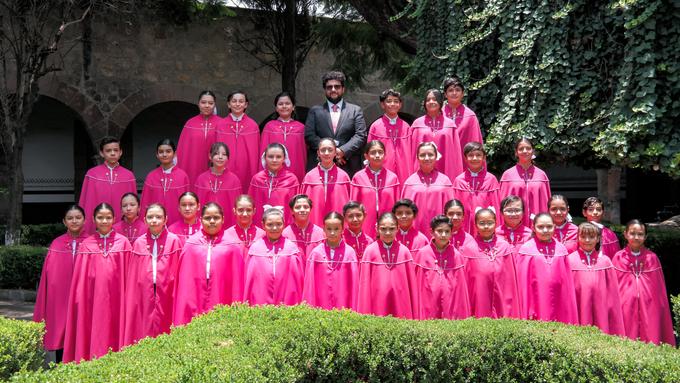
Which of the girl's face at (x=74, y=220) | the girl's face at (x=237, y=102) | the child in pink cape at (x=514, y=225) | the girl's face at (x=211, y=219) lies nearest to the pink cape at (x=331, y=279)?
the girl's face at (x=211, y=219)

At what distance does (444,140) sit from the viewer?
8.00 meters

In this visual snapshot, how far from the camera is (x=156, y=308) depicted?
6.46 m

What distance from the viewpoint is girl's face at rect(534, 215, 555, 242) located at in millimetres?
6535

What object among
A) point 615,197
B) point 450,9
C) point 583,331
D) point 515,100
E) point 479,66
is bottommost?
point 583,331

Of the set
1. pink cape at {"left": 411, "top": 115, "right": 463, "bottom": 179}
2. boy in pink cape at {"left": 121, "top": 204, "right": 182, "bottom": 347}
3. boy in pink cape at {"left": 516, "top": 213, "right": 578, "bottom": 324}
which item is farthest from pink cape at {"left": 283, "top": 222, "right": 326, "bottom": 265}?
boy in pink cape at {"left": 516, "top": 213, "right": 578, "bottom": 324}

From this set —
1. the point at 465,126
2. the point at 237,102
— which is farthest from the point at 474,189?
the point at 237,102

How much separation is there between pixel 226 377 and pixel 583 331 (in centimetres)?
286

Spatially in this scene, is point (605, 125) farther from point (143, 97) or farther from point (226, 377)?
point (143, 97)

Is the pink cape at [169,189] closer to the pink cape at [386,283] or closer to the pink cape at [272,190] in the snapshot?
the pink cape at [272,190]

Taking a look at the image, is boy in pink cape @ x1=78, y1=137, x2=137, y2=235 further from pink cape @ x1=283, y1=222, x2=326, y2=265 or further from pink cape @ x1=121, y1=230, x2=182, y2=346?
pink cape @ x1=283, y1=222, x2=326, y2=265

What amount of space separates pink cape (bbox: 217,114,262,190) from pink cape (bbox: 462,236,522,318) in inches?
118

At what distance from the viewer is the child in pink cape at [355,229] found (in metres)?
6.54

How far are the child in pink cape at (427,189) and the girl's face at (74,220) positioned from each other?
3314mm

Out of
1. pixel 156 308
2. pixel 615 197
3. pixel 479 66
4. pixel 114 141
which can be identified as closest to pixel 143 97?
pixel 114 141
